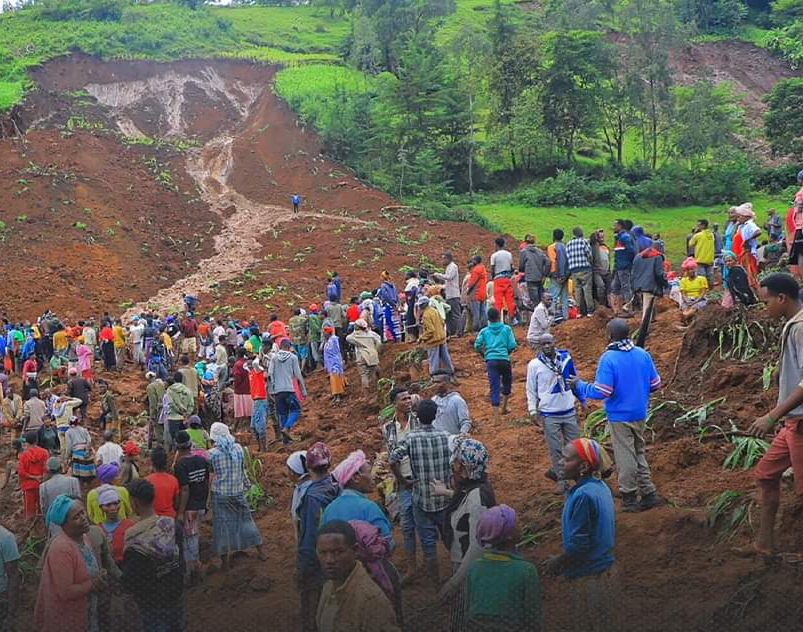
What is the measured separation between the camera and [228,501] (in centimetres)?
816

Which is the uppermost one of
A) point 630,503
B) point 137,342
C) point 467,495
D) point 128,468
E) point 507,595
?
point 507,595

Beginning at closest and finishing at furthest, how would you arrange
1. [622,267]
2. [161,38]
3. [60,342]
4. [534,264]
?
1. [622,267]
2. [534,264]
3. [60,342]
4. [161,38]

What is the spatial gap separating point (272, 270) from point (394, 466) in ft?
80.8

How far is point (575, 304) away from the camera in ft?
51.9

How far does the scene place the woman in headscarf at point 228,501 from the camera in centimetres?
810

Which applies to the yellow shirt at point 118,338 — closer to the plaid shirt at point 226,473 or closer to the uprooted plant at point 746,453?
the plaid shirt at point 226,473

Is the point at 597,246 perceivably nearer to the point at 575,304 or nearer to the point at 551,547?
the point at 575,304

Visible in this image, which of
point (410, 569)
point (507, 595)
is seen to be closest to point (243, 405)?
point (410, 569)

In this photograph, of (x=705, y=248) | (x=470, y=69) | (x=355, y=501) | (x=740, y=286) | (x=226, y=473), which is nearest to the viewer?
(x=355, y=501)

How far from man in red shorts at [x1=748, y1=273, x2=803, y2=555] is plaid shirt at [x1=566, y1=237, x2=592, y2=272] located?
801cm

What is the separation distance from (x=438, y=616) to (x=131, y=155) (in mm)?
42947

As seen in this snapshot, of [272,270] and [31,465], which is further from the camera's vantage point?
[272,270]

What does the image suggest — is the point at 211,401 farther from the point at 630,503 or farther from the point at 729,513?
the point at 729,513

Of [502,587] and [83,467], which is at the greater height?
[502,587]
